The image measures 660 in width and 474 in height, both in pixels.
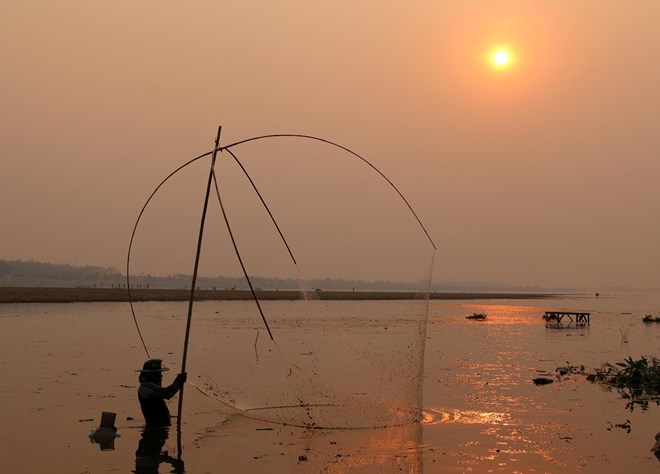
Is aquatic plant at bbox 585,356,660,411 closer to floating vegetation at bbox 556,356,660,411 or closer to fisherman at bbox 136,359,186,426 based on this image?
floating vegetation at bbox 556,356,660,411

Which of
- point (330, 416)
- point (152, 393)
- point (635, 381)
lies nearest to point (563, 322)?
point (635, 381)

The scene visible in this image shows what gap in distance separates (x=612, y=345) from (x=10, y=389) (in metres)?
32.1

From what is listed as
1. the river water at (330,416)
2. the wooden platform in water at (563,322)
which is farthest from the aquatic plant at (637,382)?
the wooden platform in water at (563,322)

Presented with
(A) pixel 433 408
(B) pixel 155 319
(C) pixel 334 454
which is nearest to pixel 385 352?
(A) pixel 433 408

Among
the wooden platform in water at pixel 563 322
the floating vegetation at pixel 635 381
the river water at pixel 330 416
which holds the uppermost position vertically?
the wooden platform in water at pixel 563 322

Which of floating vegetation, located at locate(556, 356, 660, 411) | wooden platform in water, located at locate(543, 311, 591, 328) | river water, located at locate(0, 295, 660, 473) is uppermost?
wooden platform in water, located at locate(543, 311, 591, 328)

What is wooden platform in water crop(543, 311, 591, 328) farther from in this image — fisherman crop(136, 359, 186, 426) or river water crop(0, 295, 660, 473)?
fisherman crop(136, 359, 186, 426)

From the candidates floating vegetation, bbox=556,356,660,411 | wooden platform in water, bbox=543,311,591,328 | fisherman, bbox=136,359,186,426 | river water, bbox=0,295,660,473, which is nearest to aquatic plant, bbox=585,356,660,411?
floating vegetation, bbox=556,356,660,411

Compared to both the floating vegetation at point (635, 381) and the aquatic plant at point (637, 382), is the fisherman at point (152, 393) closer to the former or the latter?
the floating vegetation at point (635, 381)

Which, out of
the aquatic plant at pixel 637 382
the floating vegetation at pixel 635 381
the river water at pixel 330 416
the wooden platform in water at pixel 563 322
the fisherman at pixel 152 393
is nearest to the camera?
the river water at pixel 330 416

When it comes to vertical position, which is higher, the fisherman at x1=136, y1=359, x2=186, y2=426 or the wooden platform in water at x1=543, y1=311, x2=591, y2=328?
the wooden platform in water at x1=543, y1=311, x2=591, y2=328

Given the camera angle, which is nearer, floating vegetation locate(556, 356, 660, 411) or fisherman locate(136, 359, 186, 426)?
fisherman locate(136, 359, 186, 426)

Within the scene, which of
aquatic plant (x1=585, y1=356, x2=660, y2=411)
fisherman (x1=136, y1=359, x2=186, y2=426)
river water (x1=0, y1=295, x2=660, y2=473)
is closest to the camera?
river water (x1=0, y1=295, x2=660, y2=473)

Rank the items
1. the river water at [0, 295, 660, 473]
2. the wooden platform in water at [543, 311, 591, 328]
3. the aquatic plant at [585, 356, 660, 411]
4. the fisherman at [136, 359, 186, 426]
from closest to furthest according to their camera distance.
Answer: the river water at [0, 295, 660, 473] < the fisherman at [136, 359, 186, 426] < the aquatic plant at [585, 356, 660, 411] < the wooden platform in water at [543, 311, 591, 328]
